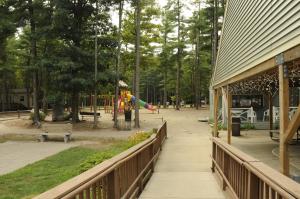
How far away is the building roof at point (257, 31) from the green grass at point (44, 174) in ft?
13.3

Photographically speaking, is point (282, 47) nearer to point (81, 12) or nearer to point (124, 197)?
point (124, 197)

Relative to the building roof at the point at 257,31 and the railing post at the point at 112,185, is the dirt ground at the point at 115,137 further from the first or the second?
the railing post at the point at 112,185

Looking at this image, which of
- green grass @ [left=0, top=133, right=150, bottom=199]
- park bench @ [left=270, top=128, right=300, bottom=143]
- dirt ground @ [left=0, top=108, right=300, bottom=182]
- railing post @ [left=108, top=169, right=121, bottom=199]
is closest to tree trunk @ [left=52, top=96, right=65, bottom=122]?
dirt ground @ [left=0, top=108, right=300, bottom=182]

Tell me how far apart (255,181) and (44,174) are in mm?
8215

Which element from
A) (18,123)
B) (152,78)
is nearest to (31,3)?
(18,123)

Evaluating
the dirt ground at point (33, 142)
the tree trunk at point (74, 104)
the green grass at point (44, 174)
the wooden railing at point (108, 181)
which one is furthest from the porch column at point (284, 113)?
the tree trunk at point (74, 104)

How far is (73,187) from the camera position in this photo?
324 cm

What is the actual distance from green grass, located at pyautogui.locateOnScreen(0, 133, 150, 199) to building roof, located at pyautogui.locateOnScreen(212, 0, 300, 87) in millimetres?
4054

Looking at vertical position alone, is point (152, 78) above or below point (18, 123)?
above

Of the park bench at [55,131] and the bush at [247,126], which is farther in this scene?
the bush at [247,126]

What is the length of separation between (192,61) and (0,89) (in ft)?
88.0

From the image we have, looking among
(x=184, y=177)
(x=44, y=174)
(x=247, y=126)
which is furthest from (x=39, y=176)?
(x=247, y=126)

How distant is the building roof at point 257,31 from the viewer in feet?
22.6

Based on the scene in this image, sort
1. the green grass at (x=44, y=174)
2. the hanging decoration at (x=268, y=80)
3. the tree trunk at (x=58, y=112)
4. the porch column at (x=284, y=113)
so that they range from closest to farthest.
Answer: the porch column at (x=284, y=113), the green grass at (x=44, y=174), the hanging decoration at (x=268, y=80), the tree trunk at (x=58, y=112)
